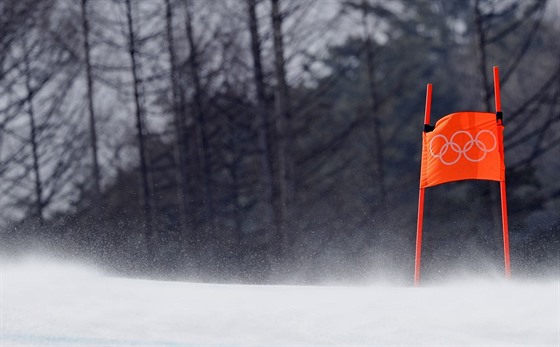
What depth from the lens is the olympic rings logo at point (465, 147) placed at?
9.57 metres

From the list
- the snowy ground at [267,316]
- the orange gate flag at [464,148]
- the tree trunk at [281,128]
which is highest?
the tree trunk at [281,128]

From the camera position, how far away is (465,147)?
9602 mm

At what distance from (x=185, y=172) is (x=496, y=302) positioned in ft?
50.0

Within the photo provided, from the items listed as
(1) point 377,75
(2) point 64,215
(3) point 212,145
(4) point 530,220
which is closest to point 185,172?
(3) point 212,145

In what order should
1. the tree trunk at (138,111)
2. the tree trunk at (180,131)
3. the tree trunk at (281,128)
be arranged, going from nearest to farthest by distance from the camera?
the tree trunk at (281,128) < the tree trunk at (138,111) < the tree trunk at (180,131)

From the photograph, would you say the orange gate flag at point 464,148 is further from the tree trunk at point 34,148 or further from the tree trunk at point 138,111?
the tree trunk at point 34,148

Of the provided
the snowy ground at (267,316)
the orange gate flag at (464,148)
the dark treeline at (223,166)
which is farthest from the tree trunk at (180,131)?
the snowy ground at (267,316)

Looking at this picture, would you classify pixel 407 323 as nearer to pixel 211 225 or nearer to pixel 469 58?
pixel 211 225

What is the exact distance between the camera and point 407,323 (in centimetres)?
704

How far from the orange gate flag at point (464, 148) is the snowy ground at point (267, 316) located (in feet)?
5.27

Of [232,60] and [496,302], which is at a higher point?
[232,60]

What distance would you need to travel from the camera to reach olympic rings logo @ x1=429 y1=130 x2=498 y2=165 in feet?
31.4

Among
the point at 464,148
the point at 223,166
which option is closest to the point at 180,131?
the point at 223,166

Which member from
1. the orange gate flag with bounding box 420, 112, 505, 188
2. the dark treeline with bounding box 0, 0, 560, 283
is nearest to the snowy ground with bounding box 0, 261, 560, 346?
the orange gate flag with bounding box 420, 112, 505, 188
